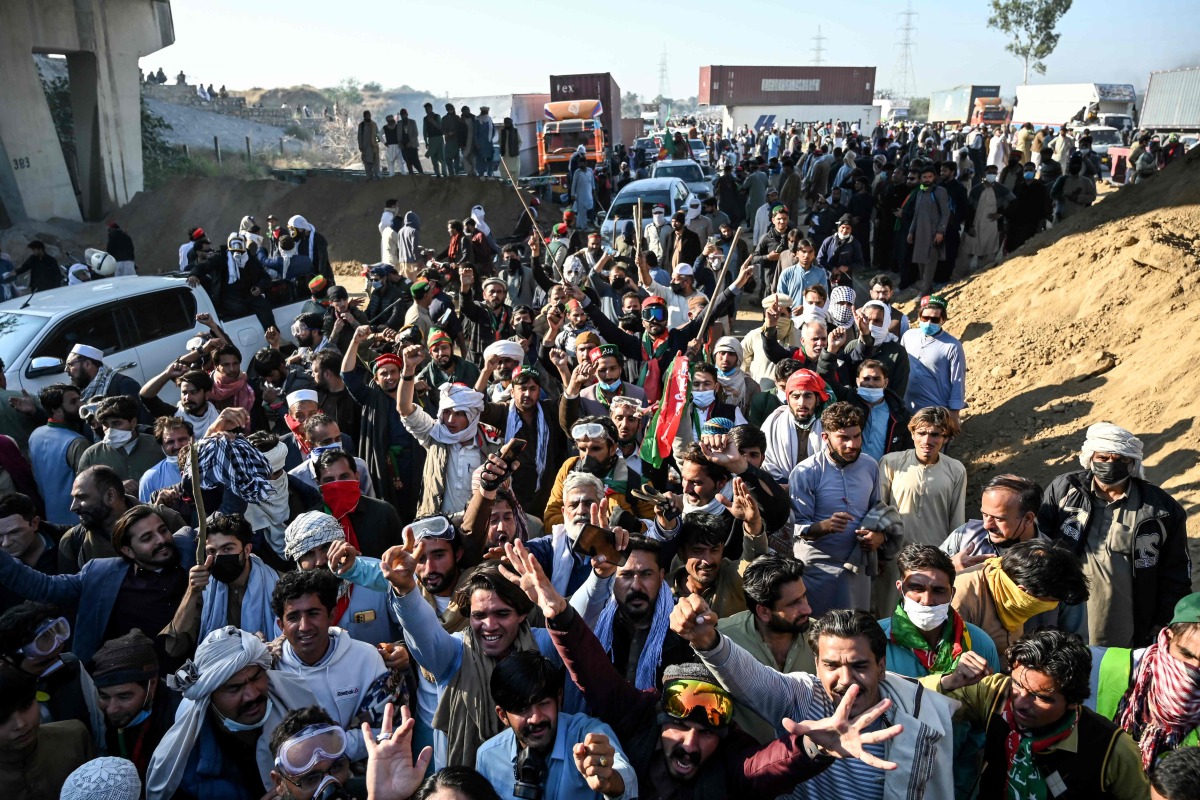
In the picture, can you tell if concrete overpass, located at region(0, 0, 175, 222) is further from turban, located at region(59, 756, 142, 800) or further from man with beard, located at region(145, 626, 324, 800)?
turban, located at region(59, 756, 142, 800)

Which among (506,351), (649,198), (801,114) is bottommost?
(506,351)

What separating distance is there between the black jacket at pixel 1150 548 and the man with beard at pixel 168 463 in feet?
15.6

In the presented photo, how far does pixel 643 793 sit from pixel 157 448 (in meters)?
4.21

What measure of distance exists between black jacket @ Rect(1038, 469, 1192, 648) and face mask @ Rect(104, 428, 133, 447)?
210 inches

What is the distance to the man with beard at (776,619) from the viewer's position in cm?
345

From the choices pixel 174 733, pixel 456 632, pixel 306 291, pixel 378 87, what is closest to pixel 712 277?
pixel 306 291

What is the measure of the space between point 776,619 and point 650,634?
0.49 metres

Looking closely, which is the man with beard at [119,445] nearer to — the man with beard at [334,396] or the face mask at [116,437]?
the face mask at [116,437]

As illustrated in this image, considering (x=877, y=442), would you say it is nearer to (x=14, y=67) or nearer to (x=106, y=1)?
(x=14, y=67)

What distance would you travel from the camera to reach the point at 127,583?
411cm

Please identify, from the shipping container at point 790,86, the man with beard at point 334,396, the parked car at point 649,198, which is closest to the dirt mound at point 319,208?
the parked car at point 649,198

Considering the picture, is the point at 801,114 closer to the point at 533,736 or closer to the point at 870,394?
the point at 870,394

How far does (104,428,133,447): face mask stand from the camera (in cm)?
560

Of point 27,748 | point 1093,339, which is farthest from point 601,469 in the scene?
point 1093,339
